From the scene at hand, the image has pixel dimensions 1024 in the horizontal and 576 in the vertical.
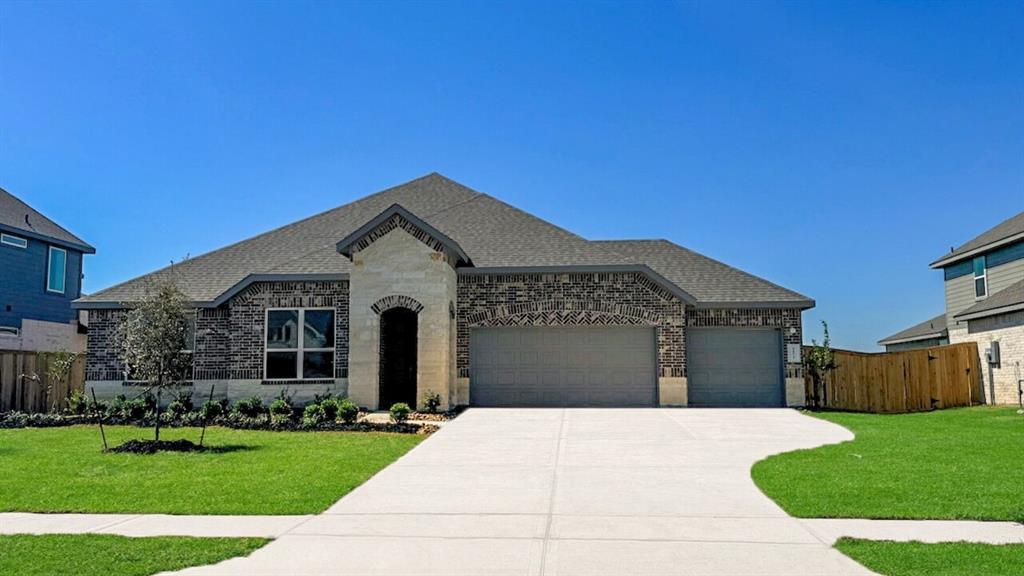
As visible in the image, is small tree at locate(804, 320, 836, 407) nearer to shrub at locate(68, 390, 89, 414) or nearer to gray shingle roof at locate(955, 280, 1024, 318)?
gray shingle roof at locate(955, 280, 1024, 318)

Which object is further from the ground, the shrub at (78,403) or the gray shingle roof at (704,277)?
the gray shingle roof at (704,277)

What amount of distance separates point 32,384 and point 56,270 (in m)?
9.61

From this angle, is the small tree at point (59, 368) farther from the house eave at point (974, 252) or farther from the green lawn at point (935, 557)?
the house eave at point (974, 252)

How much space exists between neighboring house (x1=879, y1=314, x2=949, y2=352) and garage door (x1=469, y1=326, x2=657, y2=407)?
17712 millimetres

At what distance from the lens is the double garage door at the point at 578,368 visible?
19.7 metres

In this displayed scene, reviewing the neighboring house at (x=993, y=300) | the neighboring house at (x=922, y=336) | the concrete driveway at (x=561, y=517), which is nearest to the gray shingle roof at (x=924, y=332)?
the neighboring house at (x=922, y=336)

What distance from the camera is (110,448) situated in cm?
1224

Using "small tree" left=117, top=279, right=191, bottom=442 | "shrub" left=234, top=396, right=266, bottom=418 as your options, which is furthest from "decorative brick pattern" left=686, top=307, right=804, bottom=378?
"small tree" left=117, top=279, right=191, bottom=442

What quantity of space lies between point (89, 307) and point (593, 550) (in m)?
18.8

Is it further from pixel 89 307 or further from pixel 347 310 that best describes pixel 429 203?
pixel 89 307

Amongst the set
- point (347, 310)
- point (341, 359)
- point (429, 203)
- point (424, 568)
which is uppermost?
point (429, 203)

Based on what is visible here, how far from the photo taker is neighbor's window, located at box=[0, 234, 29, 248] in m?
25.9

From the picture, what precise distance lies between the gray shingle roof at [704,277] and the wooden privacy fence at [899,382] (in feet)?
8.39

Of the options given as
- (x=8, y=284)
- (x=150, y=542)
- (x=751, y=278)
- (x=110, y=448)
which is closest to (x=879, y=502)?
(x=150, y=542)
